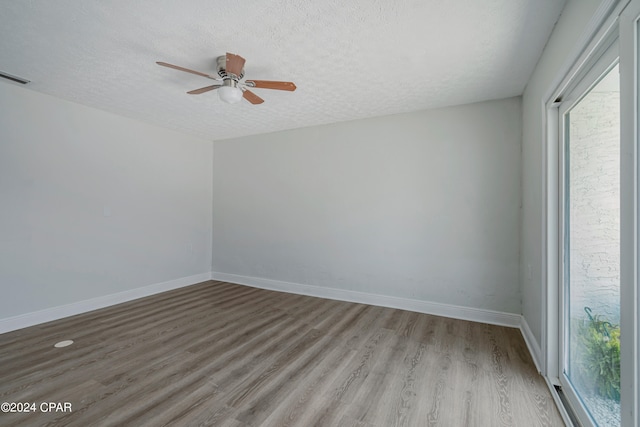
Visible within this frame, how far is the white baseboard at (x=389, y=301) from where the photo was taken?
122 inches

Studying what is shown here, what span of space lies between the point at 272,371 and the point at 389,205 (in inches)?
93.4

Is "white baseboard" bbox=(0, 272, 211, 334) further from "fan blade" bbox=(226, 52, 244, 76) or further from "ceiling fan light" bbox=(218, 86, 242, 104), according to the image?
"fan blade" bbox=(226, 52, 244, 76)

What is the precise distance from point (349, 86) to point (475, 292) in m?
2.69

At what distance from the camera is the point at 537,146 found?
2295mm

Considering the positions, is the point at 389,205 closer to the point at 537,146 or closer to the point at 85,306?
the point at 537,146

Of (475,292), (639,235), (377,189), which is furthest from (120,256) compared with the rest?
(639,235)

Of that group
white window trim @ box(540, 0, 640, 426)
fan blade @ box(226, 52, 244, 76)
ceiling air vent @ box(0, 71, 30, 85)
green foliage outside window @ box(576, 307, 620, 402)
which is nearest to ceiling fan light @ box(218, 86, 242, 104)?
fan blade @ box(226, 52, 244, 76)

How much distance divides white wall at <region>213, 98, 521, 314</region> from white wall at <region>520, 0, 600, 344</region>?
28 centimetres

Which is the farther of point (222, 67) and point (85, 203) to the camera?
point (85, 203)

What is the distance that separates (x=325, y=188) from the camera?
4.09 m

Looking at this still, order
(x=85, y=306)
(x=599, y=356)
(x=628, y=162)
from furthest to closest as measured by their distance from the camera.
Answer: (x=85, y=306), (x=599, y=356), (x=628, y=162)

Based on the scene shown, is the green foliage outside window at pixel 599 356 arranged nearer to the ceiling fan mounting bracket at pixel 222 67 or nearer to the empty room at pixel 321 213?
the empty room at pixel 321 213

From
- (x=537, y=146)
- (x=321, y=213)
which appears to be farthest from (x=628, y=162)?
(x=321, y=213)

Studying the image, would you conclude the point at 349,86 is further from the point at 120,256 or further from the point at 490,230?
the point at 120,256
